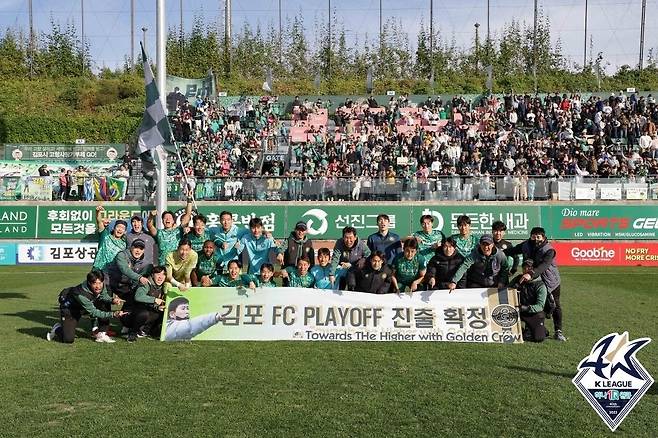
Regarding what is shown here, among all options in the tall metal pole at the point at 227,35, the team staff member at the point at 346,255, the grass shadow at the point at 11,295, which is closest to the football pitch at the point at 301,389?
the team staff member at the point at 346,255

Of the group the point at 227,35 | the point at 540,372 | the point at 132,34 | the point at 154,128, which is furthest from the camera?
the point at 132,34

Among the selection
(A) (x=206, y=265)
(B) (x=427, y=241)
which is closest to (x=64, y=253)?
(A) (x=206, y=265)

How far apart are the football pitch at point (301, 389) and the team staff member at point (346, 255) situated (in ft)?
3.94

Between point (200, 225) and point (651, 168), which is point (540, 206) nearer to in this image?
point (651, 168)

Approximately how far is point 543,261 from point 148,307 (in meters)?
5.54

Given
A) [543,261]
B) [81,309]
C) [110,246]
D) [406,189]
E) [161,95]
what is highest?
[161,95]

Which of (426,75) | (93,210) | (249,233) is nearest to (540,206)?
(93,210)

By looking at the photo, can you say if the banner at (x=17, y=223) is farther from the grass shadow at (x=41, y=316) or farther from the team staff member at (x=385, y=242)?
the team staff member at (x=385, y=242)

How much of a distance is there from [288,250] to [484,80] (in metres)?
44.1

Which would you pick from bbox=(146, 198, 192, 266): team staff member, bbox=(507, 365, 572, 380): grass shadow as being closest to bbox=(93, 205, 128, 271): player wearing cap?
bbox=(146, 198, 192, 266): team staff member

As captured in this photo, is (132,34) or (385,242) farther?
(132,34)

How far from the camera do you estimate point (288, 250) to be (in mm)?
11805

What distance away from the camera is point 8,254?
26.5 metres

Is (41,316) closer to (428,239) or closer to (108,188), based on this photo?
(428,239)
